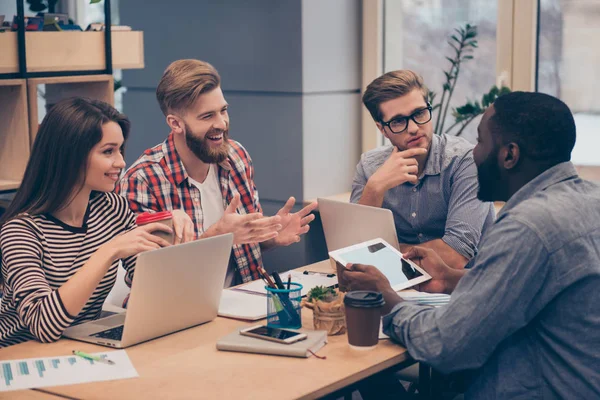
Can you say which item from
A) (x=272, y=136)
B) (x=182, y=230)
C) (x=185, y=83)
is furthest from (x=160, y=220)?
(x=272, y=136)

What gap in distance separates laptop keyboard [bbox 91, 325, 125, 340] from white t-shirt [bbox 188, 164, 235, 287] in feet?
2.68

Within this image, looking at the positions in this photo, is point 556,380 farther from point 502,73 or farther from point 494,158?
point 502,73

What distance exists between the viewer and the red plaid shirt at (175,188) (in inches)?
114

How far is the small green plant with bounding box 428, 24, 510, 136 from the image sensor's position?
4145mm

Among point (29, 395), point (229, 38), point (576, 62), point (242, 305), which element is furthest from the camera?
point (229, 38)

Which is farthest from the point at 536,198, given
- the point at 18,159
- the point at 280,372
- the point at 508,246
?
the point at 18,159

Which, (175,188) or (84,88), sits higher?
(84,88)

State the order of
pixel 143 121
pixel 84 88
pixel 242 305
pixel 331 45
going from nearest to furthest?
pixel 242 305, pixel 84 88, pixel 331 45, pixel 143 121

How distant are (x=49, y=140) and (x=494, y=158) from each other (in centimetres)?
121

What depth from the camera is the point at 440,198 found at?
300 centimetres

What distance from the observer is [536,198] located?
73.6 inches

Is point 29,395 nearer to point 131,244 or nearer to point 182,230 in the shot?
point 131,244

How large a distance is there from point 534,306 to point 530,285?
0.19 ft

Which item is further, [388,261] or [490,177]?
[388,261]
